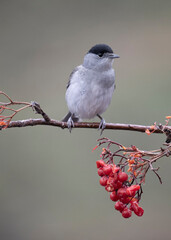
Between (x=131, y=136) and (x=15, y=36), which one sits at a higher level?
(x=15, y=36)

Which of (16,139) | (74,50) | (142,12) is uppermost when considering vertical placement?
(142,12)

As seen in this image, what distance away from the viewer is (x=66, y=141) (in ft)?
15.7

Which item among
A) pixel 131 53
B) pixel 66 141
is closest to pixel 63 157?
pixel 66 141

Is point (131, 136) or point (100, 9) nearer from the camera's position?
point (131, 136)

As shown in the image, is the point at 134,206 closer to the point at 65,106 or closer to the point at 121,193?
the point at 121,193

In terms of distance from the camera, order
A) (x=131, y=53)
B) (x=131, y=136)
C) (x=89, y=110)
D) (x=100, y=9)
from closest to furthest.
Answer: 1. (x=89, y=110)
2. (x=131, y=136)
3. (x=131, y=53)
4. (x=100, y=9)

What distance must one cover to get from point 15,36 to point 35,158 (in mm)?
2384

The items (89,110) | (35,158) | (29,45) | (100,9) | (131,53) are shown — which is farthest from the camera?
(100,9)

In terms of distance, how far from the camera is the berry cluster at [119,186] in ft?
5.24

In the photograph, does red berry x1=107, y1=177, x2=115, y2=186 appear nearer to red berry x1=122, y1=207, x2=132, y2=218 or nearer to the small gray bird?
red berry x1=122, y1=207, x2=132, y2=218

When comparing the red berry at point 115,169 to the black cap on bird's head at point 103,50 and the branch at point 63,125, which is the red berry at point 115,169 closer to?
the branch at point 63,125

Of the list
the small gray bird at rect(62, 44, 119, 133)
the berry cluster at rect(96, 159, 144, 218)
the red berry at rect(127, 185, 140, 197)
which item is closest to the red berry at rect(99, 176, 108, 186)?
the berry cluster at rect(96, 159, 144, 218)

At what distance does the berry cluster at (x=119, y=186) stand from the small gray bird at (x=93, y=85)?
5.33 feet

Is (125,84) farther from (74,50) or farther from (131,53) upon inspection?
(74,50)
